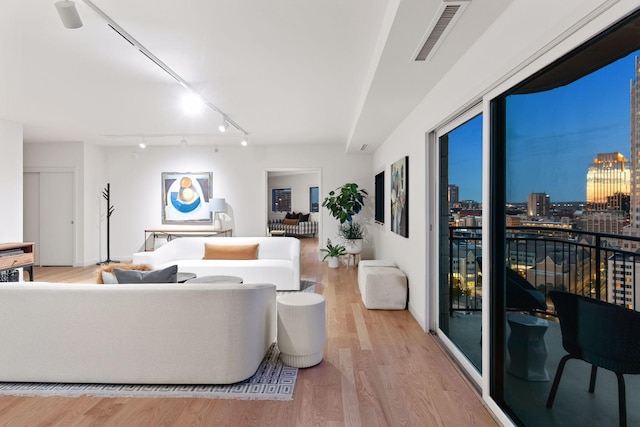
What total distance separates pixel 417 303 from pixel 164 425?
262 cm

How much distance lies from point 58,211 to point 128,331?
609 cm

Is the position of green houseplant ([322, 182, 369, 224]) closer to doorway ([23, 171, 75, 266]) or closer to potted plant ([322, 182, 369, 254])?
potted plant ([322, 182, 369, 254])

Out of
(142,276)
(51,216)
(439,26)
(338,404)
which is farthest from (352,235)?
(51,216)

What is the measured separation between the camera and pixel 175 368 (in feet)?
7.57

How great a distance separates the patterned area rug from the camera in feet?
7.35

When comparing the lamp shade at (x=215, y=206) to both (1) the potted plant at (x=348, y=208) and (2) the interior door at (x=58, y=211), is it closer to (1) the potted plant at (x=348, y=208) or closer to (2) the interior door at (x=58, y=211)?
(1) the potted plant at (x=348, y=208)

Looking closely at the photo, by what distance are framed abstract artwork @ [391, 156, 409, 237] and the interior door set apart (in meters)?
6.22

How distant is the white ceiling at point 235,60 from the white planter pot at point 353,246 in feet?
7.26

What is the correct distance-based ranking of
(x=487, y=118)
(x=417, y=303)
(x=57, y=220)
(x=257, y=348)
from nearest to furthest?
(x=487, y=118) → (x=257, y=348) → (x=417, y=303) → (x=57, y=220)

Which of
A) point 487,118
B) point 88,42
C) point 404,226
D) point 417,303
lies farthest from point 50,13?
point 417,303

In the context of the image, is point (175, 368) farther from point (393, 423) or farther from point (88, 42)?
point (88, 42)

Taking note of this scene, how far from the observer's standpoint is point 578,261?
4.91 feet

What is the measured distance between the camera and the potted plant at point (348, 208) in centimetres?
674

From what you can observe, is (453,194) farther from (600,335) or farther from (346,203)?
(346,203)
